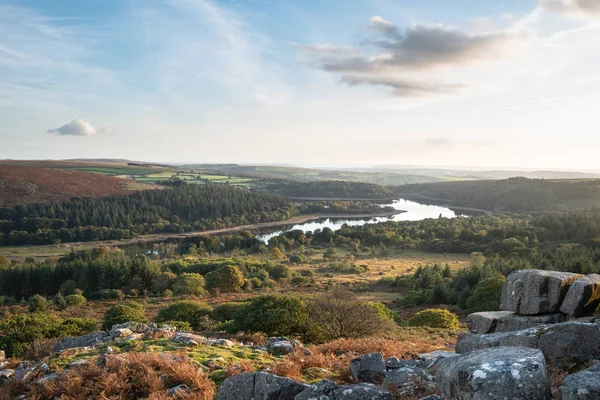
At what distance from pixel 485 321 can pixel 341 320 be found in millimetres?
11713

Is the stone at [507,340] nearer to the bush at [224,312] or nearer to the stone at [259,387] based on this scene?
the stone at [259,387]

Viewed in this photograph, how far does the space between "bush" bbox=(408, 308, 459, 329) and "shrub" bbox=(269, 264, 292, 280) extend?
3787 centimetres

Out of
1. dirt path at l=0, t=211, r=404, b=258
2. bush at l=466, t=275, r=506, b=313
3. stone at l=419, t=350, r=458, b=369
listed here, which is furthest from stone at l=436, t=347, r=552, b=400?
dirt path at l=0, t=211, r=404, b=258

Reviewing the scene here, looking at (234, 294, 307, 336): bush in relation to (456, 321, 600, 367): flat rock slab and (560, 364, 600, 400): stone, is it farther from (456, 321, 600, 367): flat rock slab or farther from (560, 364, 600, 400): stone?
(560, 364, 600, 400): stone

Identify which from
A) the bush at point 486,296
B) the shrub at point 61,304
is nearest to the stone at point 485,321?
the bush at point 486,296

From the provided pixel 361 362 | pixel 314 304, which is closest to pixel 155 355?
pixel 361 362

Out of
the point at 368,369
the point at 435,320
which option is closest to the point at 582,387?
the point at 368,369

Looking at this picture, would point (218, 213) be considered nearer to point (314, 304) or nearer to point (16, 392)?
point (314, 304)

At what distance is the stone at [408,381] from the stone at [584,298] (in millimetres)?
4848

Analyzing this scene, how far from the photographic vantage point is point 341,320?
23.7 meters

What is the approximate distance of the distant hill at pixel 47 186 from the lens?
513 feet

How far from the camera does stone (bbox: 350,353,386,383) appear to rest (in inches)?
428

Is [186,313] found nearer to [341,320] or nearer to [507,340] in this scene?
[341,320]

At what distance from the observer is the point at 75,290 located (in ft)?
201
